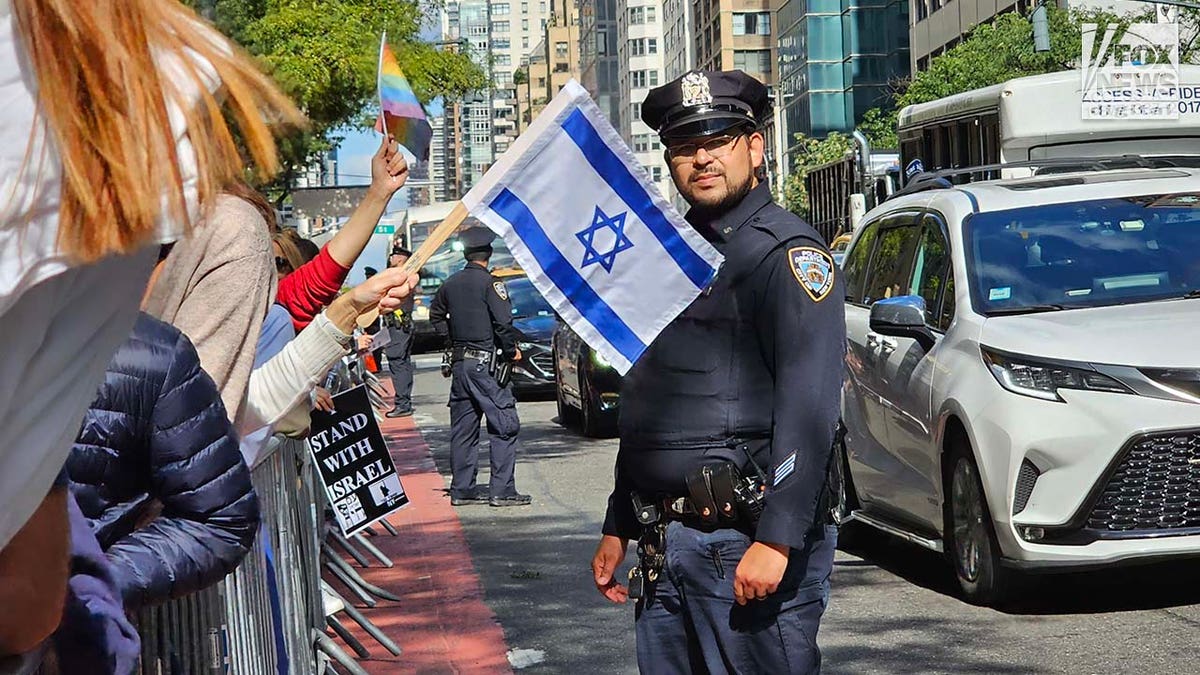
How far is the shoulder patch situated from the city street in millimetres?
3103

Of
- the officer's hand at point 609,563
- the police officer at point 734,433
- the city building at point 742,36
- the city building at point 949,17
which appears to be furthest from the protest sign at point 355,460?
the city building at point 742,36

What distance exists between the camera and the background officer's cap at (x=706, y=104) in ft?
14.1

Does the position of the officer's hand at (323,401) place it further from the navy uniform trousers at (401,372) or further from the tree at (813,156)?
the tree at (813,156)

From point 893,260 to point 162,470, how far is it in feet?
22.1

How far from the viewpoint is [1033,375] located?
7.42m

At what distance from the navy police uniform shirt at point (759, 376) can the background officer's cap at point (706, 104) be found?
0.19 meters

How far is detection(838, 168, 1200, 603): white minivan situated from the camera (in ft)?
23.5

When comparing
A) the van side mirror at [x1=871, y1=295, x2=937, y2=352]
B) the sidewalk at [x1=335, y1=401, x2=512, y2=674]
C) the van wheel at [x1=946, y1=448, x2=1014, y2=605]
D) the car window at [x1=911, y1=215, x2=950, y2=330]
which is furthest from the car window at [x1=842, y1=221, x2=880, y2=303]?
the sidewalk at [x1=335, y1=401, x2=512, y2=674]

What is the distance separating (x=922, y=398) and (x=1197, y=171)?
76.9 inches

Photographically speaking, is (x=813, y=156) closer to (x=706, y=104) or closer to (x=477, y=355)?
(x=477, y=355)

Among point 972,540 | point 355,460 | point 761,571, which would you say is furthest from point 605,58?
point 761,571

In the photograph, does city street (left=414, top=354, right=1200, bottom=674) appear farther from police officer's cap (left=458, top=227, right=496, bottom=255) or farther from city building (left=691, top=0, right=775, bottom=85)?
city building (left=691, top=0, right=775, bottom=85)

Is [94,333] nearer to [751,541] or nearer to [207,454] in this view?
[207,454]

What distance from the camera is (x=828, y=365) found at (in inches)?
159
